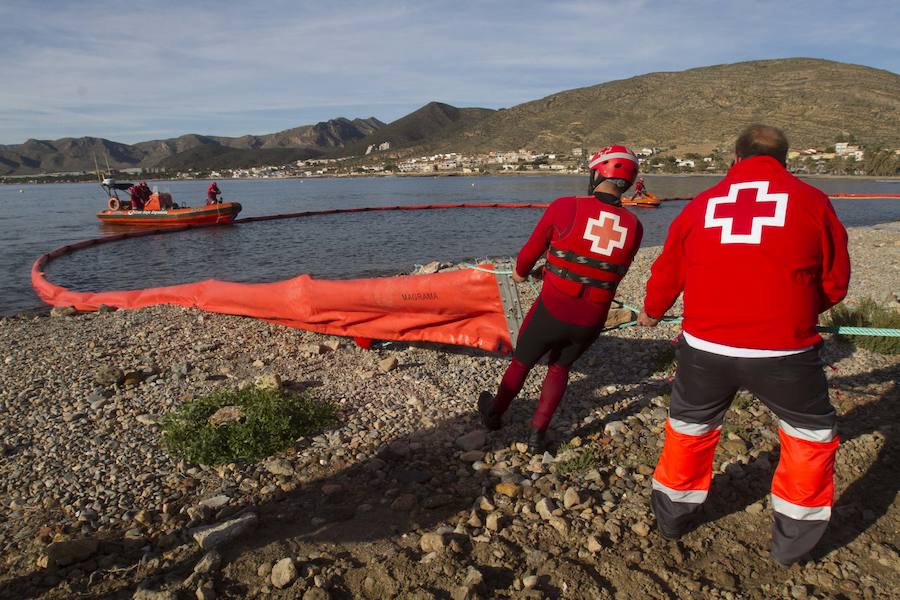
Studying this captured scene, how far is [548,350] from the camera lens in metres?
3.92

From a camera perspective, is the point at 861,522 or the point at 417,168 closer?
the point at 861,522

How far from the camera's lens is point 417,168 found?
14662 cm

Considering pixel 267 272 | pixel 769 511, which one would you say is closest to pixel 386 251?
pixel 267 272

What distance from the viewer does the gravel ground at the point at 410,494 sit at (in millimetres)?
2771

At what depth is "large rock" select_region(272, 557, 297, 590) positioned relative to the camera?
8.83ft

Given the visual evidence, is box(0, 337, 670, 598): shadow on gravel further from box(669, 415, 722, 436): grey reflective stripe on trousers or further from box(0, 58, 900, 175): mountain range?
box(0, 58, 900, 175): mountain range

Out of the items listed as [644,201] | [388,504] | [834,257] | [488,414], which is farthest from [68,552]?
[644,201]

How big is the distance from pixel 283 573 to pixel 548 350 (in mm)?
2111

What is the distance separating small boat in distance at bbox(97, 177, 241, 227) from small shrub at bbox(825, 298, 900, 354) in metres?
28.5

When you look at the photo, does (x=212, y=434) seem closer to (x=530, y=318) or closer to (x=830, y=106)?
(x=530, y=318)

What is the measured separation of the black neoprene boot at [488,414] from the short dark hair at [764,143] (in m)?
2.44

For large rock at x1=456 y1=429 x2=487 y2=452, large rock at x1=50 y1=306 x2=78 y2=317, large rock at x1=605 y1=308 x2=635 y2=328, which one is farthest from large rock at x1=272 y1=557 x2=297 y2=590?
large rock at x1=50 y1=306 x2=78 y2=317

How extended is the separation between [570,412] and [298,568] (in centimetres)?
263

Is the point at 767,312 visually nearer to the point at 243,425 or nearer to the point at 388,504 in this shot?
the point at 388,504
